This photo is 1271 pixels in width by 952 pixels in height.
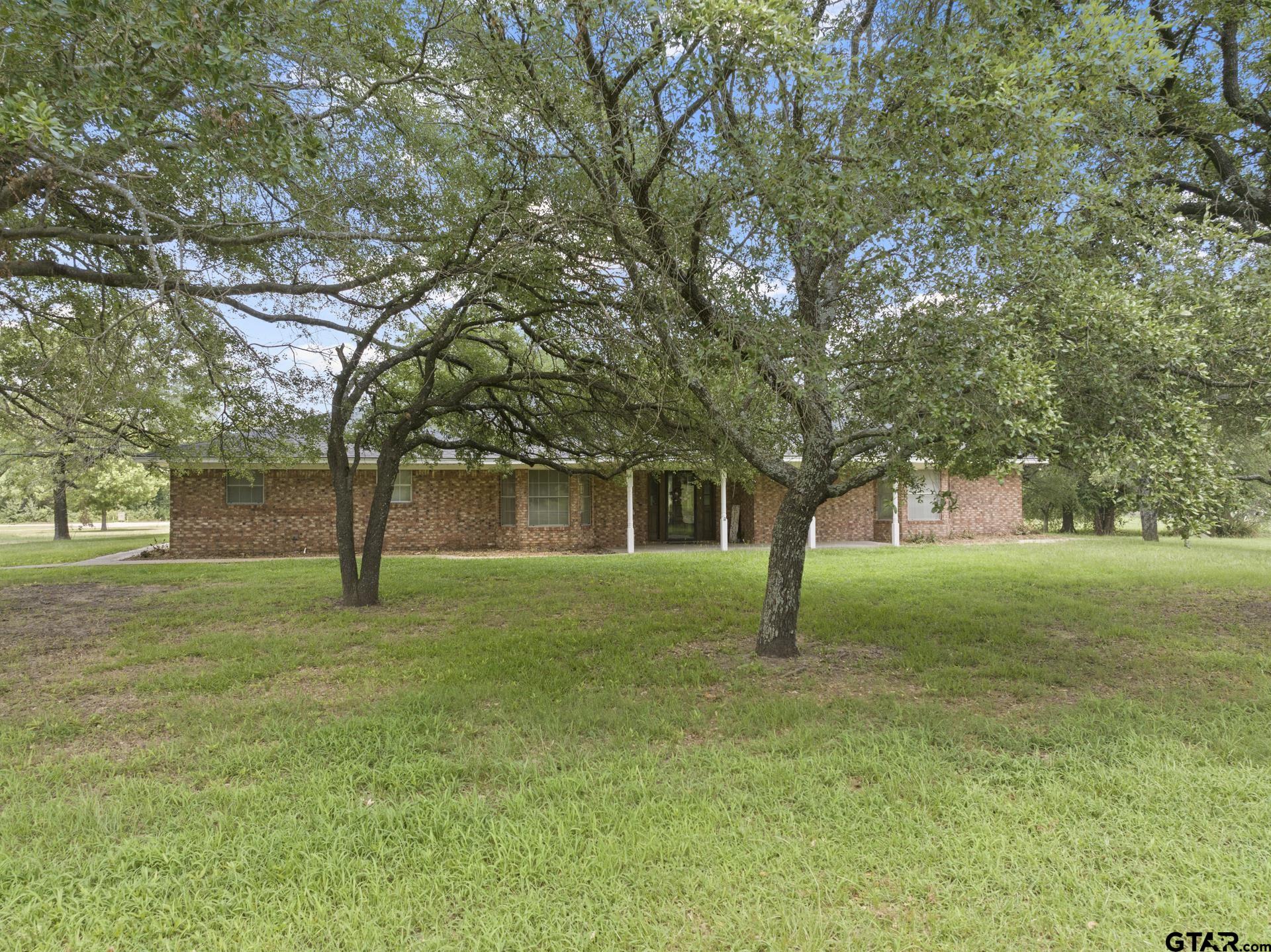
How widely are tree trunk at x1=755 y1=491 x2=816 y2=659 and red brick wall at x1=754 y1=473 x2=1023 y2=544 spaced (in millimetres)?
11531

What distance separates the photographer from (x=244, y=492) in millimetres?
15984

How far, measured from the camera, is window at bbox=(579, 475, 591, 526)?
17.0m

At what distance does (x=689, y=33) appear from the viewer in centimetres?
→ 388

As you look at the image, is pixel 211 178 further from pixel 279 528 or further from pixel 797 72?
pixel 279 528

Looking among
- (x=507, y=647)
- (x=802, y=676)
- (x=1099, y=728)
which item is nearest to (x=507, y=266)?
(x=507, y=647)

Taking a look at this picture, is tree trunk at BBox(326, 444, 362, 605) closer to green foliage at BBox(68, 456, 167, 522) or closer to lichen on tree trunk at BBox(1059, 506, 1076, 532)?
green foliage at BBox(68, 456, 167, 522)

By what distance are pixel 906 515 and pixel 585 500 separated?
9.63 meters

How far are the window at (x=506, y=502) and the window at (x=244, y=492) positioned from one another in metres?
5.75

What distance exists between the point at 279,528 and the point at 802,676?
14.5m

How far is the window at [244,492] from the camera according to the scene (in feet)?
52.2

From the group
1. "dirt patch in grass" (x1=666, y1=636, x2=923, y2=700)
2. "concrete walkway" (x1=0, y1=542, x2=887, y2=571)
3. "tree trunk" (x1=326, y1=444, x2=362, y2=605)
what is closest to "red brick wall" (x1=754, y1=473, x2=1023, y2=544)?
"concrete walkway" (x1=0, y1=542, x2=887, y2=571)

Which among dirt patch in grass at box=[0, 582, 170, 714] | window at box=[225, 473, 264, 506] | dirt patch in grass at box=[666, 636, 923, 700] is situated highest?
window at box=[225, 473, 264, 506]

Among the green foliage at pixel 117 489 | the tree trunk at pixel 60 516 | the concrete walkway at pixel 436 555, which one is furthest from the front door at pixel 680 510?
the tree trunk at pixel 60 516

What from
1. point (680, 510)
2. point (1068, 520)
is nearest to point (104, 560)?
point (680, 510)
